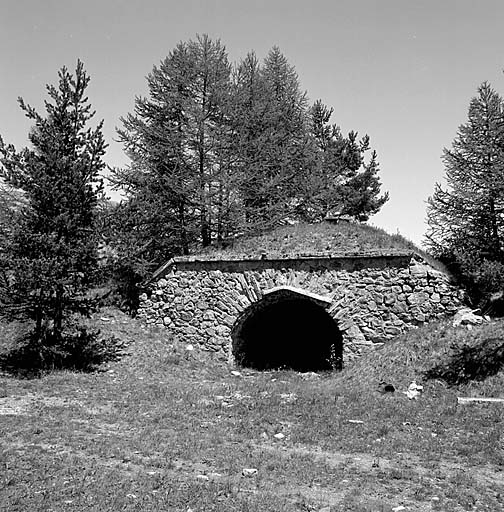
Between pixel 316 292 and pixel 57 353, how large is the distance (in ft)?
24.9

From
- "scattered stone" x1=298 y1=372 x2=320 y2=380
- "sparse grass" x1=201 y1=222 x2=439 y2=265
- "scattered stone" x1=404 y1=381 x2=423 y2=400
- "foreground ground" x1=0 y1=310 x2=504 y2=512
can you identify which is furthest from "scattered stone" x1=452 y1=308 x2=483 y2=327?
"scattered stone" x1=298 y1=372 x2=320 y2=380

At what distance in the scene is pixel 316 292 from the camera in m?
15.7

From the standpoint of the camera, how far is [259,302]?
53.5ft

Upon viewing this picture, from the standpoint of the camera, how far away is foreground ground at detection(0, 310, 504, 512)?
587 centimetres

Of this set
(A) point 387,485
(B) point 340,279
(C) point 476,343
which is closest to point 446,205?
(B) point 340,279

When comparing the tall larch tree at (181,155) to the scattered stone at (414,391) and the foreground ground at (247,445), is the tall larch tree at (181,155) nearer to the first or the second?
the foreground ground at (247,445)

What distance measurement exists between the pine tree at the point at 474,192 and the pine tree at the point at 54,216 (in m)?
11.2

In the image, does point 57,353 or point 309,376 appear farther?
point 309,376

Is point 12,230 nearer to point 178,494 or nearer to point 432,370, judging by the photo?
point 178,494

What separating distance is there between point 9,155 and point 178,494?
10.6m

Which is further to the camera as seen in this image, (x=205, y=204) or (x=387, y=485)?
(x=205, y=204)

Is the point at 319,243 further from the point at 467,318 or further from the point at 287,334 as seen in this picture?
the point at 467,318

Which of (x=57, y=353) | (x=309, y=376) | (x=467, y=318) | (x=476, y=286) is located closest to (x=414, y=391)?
(x=467, y=318)

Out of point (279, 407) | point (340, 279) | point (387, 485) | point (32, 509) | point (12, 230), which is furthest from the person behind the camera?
point (340, 279)
